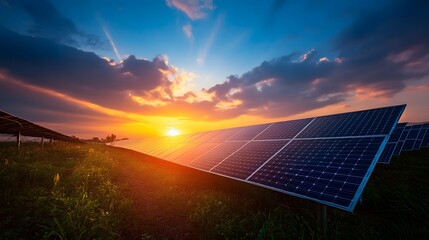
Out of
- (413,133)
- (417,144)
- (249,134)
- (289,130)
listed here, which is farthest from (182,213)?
(413,133)

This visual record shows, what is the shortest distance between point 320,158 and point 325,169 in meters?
0.79

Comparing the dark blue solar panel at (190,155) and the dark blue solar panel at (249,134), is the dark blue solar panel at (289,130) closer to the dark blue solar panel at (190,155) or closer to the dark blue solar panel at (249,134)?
the dark blue solar panel at (249,134)

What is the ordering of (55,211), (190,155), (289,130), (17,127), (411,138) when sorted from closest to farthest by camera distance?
(55,211) → (289,130) → (190,155) → (17,127) → (411,138)

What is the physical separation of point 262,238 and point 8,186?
893cm

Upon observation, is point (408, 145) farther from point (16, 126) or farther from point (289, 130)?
point (16, 126)

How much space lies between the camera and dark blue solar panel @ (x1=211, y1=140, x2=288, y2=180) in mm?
7377

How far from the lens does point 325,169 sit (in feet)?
19.1

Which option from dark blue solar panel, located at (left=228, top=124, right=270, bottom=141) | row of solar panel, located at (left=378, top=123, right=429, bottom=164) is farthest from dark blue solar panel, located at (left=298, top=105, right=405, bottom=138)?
row of solar panel, located at (left=378, top=123, right=429, bottom=164)

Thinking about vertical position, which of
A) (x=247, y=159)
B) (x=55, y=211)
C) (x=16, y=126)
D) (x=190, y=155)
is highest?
(x=16, y=126)

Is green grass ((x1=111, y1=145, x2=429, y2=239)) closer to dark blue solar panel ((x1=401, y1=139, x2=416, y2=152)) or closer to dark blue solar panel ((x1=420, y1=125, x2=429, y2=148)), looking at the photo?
dark blue solar panel ((x1=401, y1=139, x2=416, y2=152))

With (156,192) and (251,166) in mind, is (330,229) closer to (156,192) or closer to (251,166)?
(251,166)

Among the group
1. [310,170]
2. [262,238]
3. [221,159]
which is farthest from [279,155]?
[262,238]

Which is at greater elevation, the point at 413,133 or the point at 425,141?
the point at 413,133

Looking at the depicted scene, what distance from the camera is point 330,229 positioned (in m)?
5.49
